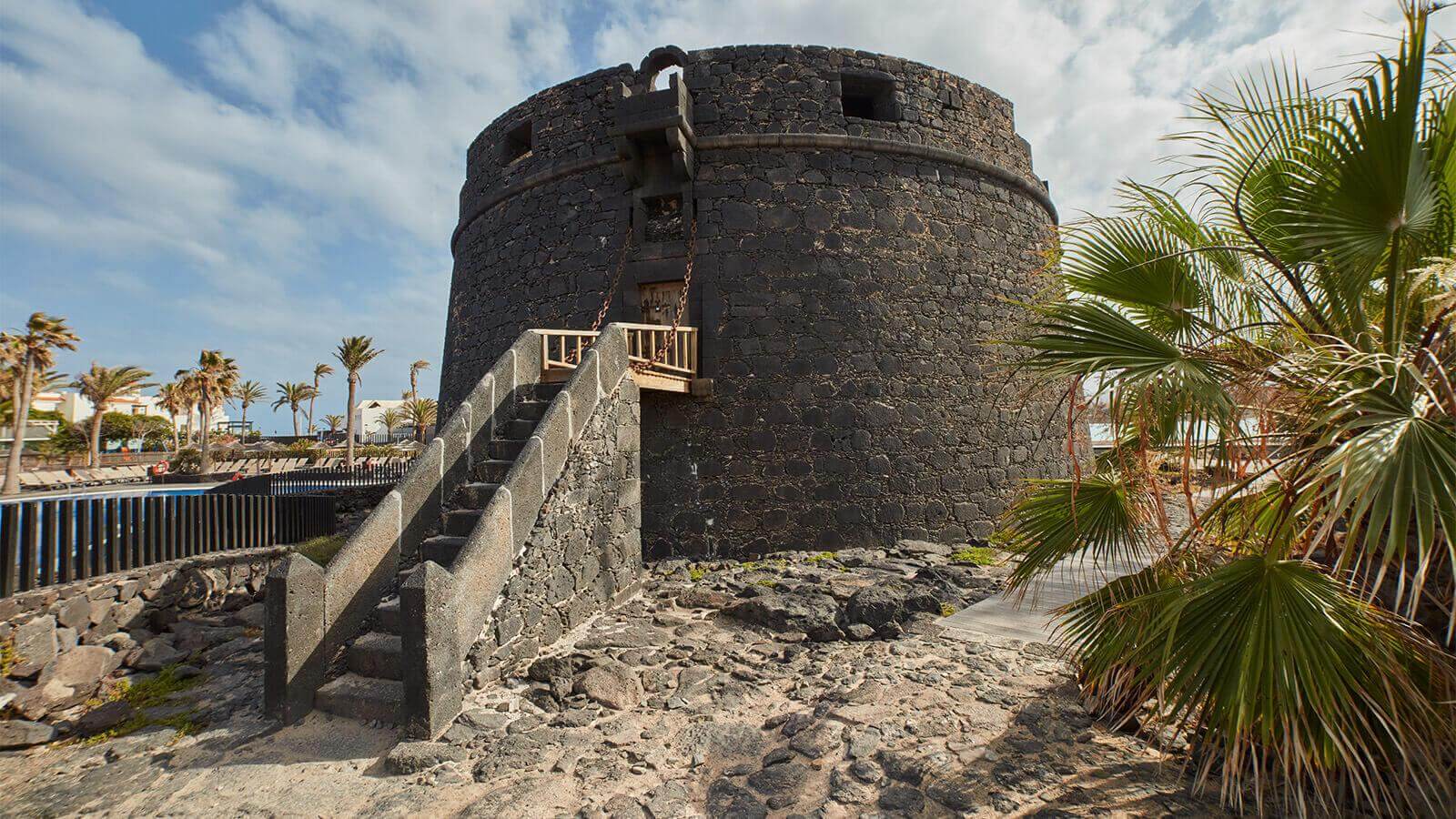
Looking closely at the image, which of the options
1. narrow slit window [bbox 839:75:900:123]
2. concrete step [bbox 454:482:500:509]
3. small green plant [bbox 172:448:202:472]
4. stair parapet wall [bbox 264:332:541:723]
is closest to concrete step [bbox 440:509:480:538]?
concrete step [bbox 454:482:500:509]

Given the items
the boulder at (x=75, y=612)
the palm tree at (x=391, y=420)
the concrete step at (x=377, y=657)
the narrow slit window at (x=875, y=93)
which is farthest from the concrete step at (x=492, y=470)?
the palm tree at (x=391, y=420)

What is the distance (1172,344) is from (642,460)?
7001 millimetres

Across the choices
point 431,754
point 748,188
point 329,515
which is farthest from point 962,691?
point 329,515

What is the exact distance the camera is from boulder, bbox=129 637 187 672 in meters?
5.77

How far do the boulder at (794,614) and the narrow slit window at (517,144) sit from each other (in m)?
8.74

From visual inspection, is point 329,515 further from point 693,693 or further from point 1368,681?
point 1368,681

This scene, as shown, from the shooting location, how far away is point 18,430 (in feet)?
80.4

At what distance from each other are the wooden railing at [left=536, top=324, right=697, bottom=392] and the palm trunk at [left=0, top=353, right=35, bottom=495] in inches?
1034

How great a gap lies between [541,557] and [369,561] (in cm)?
129

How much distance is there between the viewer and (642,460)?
9312mm

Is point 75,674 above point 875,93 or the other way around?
the other way around

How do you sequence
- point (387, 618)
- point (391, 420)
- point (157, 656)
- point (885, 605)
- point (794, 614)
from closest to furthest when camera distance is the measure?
point (387, 618)
point (157, 656)
point (885, 605)
point (794, 614)
point (391, 420)

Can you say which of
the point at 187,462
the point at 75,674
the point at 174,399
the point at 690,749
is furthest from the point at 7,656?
the point at 174,399

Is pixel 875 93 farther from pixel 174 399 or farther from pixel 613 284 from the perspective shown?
pixel 174 399
